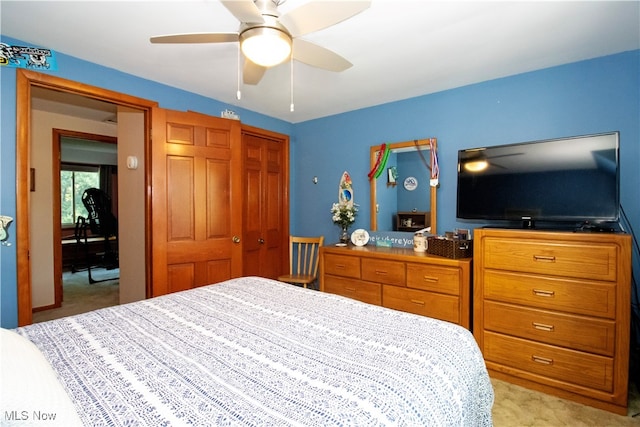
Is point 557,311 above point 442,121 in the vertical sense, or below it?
below

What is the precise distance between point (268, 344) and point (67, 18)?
2.29 meters

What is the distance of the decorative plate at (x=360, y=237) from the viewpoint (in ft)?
10.9

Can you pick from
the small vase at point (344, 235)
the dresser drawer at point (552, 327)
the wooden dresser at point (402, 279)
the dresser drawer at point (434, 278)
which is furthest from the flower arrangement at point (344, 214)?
the dresser drawer at point (552, 327)

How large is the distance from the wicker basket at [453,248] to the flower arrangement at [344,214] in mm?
1069

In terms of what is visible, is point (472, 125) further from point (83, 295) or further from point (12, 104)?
point (83, 295)

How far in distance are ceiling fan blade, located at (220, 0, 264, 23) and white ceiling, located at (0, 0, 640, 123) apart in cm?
44

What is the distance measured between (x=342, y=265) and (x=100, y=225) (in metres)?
5.38

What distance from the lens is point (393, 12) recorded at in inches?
68.7

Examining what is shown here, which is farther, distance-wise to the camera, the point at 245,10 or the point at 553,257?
the point at 553,257

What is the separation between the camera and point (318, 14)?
54.6 inches

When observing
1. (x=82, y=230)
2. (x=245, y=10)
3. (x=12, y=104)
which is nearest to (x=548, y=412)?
(x=245, y=10)

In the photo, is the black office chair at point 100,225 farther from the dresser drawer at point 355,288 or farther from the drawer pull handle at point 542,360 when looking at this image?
the drawer pull handle at point 542,360

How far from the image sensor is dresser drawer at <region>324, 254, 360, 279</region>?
2997 mm

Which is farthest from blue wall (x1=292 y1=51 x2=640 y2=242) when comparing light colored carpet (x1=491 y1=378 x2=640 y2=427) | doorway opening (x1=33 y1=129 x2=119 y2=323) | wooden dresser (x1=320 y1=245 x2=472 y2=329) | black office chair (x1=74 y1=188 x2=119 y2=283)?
black office chair (x1=74 y1=188 x2=119 y2=283)
